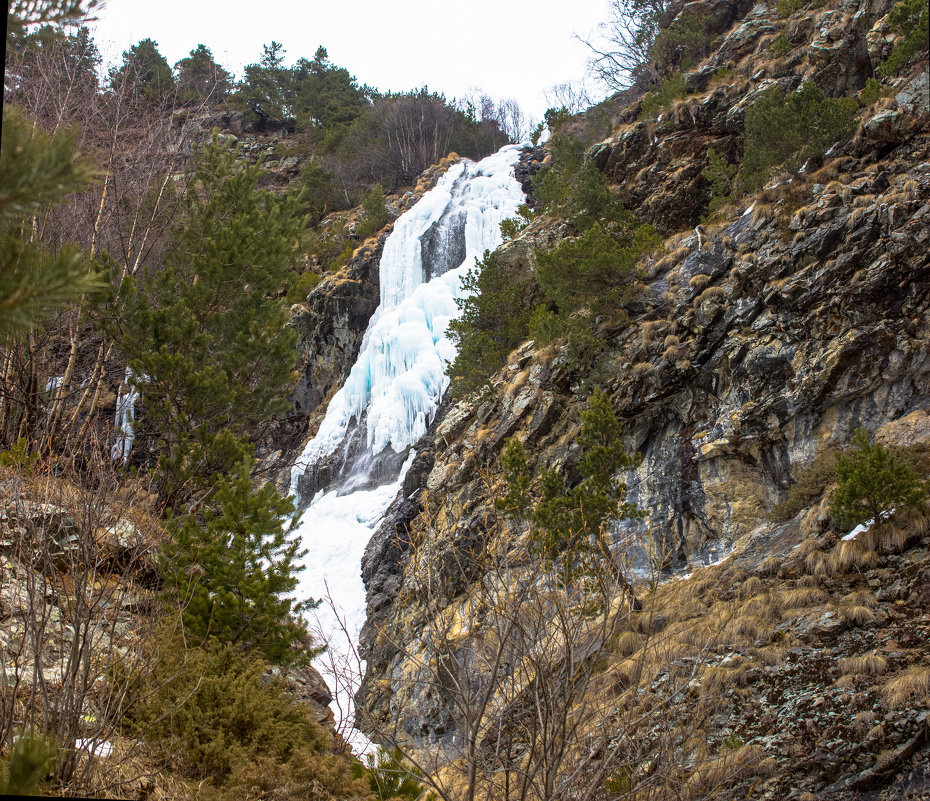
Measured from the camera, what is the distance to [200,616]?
5.61m

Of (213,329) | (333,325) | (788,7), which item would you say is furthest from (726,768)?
(333,325)

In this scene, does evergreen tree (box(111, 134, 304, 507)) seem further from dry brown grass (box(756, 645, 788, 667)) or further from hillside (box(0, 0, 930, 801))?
dry brown grass (box(756, 645, 788, 667))

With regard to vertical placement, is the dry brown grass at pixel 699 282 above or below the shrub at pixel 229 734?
above

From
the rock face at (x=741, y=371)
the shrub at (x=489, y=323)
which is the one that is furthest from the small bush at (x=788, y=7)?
the shrub at (x=489, y=323)

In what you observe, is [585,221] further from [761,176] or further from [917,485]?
[917,485]

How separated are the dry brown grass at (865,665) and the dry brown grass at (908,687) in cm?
29

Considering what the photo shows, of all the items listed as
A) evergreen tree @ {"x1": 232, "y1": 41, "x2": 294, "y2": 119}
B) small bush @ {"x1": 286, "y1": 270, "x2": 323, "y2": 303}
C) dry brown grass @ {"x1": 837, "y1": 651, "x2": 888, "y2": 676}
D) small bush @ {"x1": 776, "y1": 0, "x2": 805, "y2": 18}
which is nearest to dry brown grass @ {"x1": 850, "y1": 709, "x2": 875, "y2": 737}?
dry brown grass @ {"x1": 837, "y1": 651, "x2": 888, "y2": 676}

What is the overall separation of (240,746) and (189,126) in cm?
1080

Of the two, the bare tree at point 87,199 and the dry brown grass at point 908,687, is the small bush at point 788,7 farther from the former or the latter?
the dry brown grass at point 908,687

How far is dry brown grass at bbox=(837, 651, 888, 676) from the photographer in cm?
559

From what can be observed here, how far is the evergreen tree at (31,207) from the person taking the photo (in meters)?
1.62

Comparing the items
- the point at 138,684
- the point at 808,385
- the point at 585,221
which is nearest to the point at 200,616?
the point at 138,684

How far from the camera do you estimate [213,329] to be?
8.41 metres

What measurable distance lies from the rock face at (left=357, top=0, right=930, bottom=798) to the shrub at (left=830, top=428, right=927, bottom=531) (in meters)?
0.69
